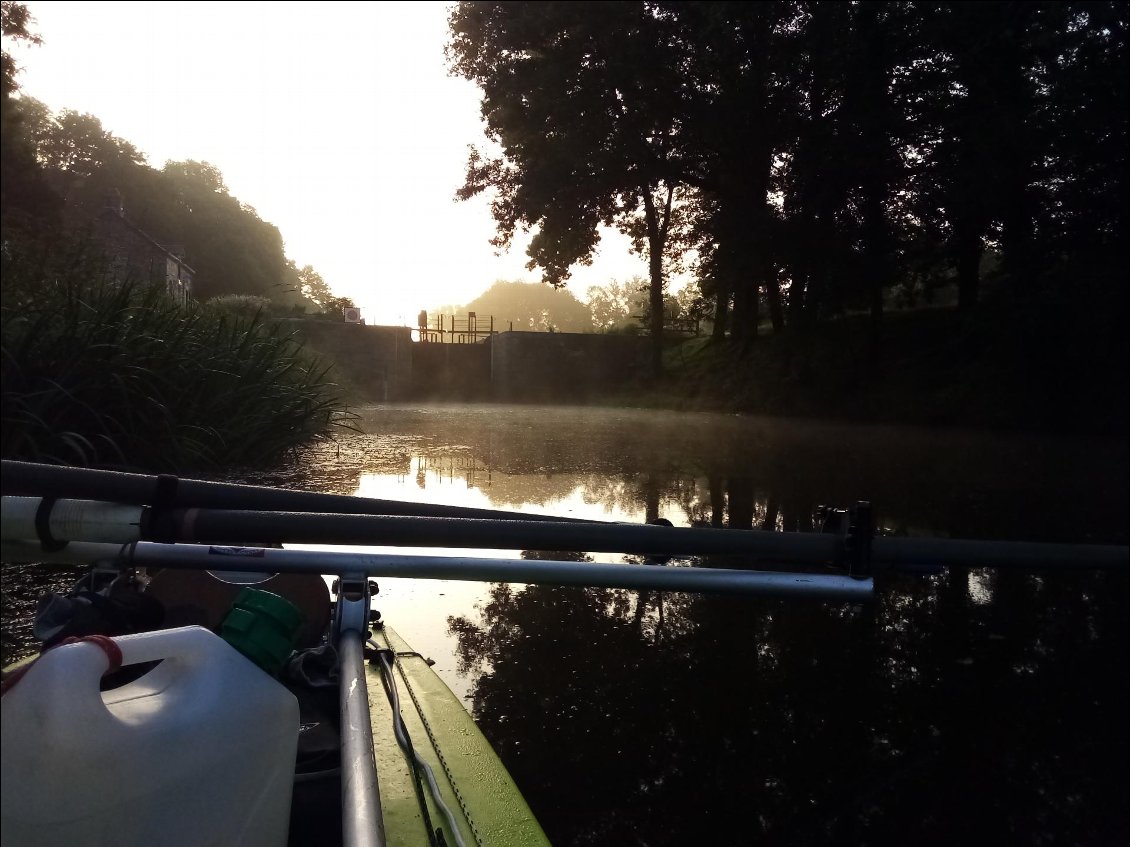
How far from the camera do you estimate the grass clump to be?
4656 mm

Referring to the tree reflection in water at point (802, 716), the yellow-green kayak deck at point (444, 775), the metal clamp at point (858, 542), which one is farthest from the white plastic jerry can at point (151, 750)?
the tree reflection in water at point (802, 716)

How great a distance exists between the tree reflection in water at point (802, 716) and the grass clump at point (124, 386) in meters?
2.62

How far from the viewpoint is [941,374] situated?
17641 mm

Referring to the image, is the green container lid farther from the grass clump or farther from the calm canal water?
the grass clump

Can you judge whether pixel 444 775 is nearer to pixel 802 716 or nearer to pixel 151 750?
pixel 151 750

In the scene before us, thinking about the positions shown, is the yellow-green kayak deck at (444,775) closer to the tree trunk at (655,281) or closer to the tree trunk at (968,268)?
the tree trunk at (968,268)

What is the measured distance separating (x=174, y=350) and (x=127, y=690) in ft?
17.4

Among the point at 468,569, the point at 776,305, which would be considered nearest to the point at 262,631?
the point at 468,569

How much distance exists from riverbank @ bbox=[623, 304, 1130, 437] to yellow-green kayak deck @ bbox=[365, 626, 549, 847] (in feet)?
50.5

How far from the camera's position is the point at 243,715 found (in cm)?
90

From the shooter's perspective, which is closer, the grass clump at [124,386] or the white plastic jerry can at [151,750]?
the white plastic jerry can at [151,750]

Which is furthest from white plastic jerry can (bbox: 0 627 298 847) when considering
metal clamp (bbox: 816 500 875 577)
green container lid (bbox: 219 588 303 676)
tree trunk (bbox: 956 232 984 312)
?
tree trunk (bbox: 956 232 984 312)

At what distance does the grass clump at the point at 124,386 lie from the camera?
466cm

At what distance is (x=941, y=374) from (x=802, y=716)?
16.6 meters
